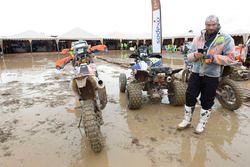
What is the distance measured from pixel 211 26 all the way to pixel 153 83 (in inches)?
75.9

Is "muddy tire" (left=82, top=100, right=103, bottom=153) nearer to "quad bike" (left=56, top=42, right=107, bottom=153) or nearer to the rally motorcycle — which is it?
"quad bike" (left=56, top=42, right=107, bottom=153)

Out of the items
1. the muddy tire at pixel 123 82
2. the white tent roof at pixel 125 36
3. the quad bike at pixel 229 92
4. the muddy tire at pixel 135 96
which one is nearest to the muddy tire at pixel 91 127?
the muddy tire at pixel 135 96

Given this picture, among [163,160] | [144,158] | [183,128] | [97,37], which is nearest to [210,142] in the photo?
[183,128]

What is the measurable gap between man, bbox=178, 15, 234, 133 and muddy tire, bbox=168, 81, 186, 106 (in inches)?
38.3

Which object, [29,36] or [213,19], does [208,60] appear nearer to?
[213,19]

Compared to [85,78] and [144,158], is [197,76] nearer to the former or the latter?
[144,158]

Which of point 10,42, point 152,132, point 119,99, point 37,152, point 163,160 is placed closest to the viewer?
point 163,160

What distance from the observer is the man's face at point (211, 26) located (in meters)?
2.88

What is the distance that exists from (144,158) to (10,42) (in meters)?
29.1

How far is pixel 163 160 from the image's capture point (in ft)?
8.59

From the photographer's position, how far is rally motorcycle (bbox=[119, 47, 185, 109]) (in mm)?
4262

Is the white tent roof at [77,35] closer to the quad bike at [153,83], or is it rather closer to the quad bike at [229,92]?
the quad bike at [153,83]

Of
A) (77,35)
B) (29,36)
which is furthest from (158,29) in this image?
(29,36)

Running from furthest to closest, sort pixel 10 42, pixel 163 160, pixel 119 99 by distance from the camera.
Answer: pixel 10 42 < pixel 119 99 < pixel 163 160
